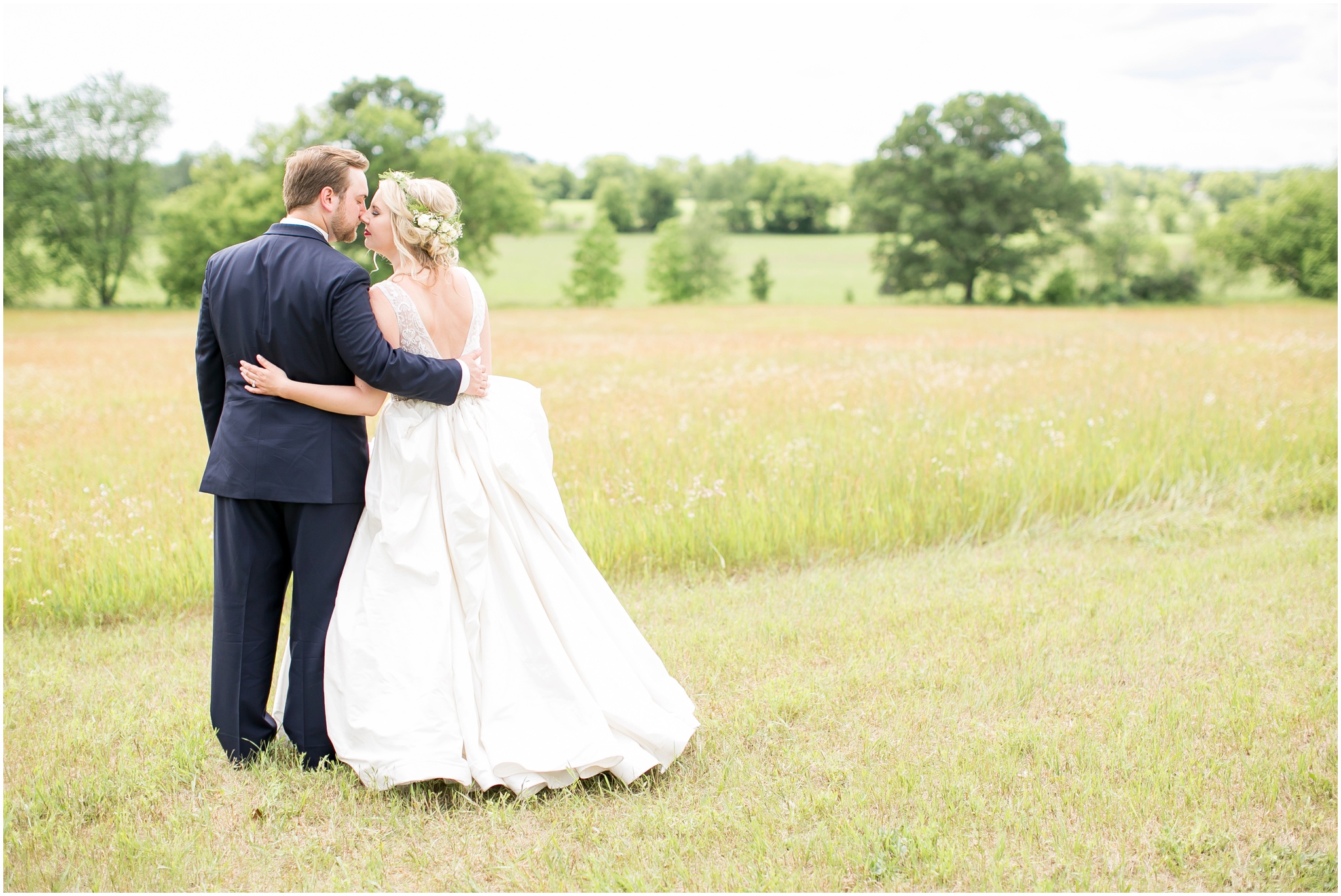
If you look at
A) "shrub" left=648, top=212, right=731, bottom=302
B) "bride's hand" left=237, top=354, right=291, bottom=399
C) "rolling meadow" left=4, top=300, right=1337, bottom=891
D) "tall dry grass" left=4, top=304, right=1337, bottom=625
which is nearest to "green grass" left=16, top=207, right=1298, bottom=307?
"shrub" left=648, top=212, right=731, bottom=302

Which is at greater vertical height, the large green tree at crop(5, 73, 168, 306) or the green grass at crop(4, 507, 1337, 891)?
the large green tree at crop(5, 73, 168, 306)

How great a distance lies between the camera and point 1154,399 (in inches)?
453

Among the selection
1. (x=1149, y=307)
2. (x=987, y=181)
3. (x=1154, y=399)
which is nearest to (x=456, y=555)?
(x=1154, y=399)

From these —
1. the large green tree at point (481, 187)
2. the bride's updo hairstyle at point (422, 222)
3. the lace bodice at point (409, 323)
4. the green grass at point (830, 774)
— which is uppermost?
the large green tree at point (481, 187)

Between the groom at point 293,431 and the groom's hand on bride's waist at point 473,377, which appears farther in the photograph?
the groom's hand on bride's waist at point 473,377

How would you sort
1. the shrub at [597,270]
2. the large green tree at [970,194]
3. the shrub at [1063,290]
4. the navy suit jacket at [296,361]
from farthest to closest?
the shrub at [597,270], the large green tree at [970,194], the shrub at [1063,290], the navy suit jacket at [296,361]

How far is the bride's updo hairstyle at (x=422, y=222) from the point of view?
3.90 metres

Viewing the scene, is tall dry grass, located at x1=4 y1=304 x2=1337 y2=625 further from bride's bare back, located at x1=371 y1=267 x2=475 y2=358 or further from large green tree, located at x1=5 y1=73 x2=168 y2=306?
large green tree, located at x1=5 y1=73 x2=168 y2=306

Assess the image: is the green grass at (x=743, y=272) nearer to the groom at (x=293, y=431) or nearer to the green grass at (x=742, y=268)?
the green grass at (x=742, y=268)

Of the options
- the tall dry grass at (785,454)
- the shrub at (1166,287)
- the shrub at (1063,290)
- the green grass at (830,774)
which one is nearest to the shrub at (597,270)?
the shrub at (1063,290)

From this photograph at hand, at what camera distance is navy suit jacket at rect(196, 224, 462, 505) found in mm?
3830

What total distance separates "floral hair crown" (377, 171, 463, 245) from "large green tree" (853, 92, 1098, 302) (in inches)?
1824

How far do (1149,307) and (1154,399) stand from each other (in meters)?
28.9

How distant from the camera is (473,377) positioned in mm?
4090
